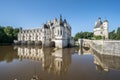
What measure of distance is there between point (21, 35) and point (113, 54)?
44.5 meters

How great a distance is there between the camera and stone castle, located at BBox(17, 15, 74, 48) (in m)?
35.3

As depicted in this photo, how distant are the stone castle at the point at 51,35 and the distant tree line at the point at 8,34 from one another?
16.8 ft

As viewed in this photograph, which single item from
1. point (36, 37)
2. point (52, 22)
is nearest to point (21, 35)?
point (36, 37)

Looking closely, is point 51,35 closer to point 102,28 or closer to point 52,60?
point 102,28

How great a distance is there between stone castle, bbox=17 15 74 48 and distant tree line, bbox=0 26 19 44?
5.11 metres

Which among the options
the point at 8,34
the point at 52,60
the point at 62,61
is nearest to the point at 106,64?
the point at 62,61

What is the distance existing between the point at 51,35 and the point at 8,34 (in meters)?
25.1

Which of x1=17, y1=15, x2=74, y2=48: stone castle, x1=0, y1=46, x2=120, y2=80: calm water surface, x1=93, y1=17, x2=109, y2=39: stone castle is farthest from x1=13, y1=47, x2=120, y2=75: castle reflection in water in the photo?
x1=93, y1=17, x2=109, y2=39: stone castle

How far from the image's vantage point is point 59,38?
3484 centimetres

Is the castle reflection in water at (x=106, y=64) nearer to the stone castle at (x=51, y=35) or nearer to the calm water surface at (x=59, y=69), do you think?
the calm water surface at (x=59, y=69)

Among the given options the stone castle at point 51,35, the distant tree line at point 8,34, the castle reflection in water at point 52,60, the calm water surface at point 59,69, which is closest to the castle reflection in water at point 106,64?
the calm water surface at point 59,69

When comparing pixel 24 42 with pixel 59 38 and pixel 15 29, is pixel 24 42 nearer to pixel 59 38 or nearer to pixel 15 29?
pixel 15 29

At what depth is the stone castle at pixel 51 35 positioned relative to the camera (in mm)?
35281

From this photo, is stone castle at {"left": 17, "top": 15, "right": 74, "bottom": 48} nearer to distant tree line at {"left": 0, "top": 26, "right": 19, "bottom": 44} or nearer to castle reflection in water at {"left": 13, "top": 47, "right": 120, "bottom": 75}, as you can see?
distant tree line at {"left": 0, "top": 26, "right": 19, "bottom": 44}
